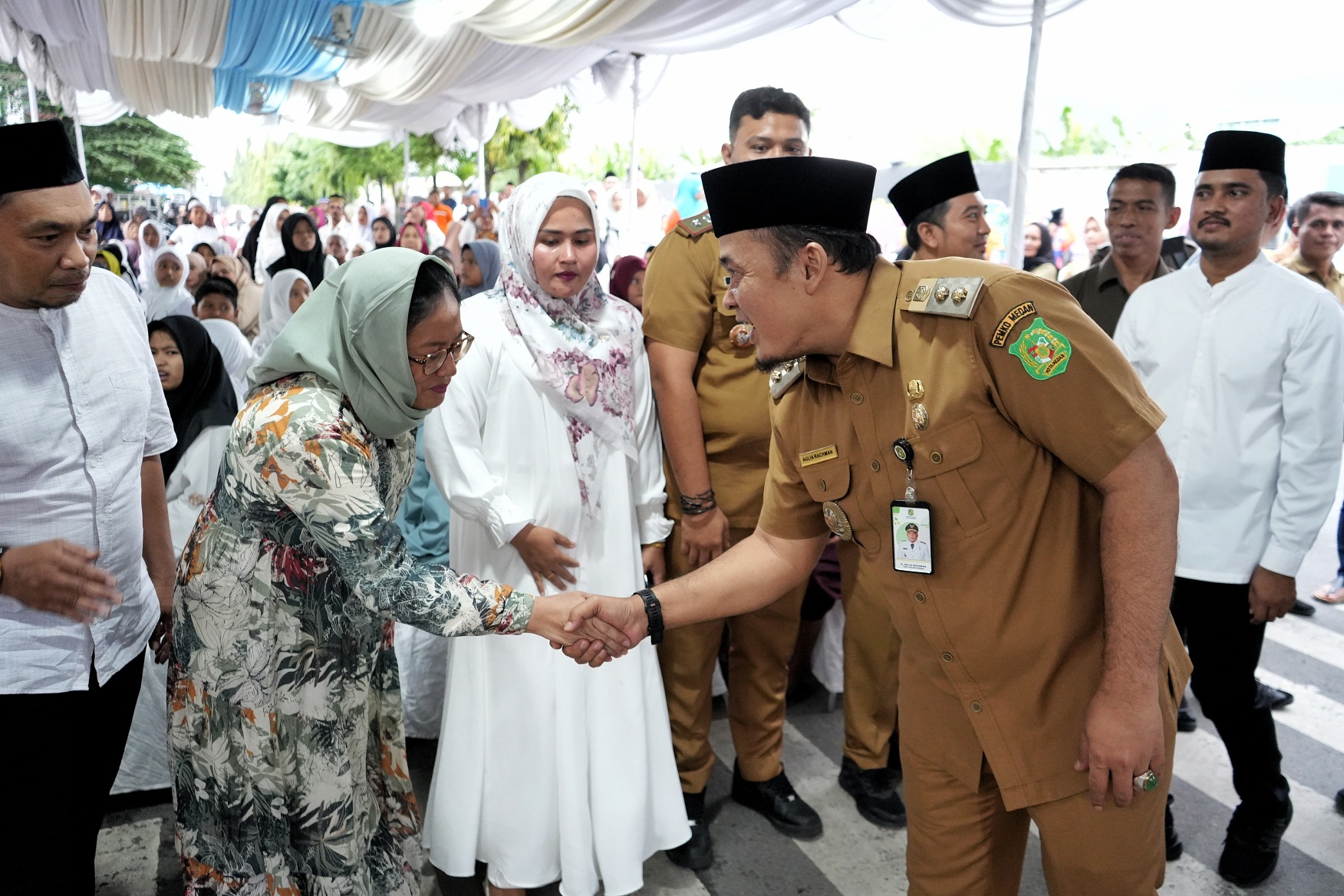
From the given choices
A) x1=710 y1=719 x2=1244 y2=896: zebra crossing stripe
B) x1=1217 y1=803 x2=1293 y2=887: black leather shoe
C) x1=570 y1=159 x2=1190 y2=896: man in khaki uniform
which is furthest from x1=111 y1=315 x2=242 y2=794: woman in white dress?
x1=1217 y1=803 x2=1293 y2=887: black leather shoe

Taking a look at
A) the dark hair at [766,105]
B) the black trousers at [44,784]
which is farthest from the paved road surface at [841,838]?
the dark hair at [766,105]

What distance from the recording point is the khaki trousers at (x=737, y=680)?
8.35ft

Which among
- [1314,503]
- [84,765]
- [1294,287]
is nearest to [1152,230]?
[1294,287]

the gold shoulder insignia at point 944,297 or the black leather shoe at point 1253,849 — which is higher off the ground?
the gold shoulder insignia at point 944,297

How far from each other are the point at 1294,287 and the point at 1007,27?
3.71m

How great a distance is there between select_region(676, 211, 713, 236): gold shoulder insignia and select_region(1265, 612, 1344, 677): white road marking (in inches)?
111

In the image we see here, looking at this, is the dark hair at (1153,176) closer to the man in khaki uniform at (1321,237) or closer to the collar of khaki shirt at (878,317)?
the man in khaki uniform at (1321,237)

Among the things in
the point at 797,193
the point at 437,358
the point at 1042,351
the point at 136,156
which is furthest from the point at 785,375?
the point at 136,156

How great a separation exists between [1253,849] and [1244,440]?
103 cm

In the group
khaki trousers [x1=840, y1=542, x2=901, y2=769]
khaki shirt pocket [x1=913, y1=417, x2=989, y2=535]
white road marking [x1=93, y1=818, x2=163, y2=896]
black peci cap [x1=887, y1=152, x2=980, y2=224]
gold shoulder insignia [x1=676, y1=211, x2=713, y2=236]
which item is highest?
black peci cap [x1=887, y1=152, x2=980, y2=224]

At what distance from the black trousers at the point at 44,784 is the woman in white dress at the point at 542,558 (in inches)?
27.9

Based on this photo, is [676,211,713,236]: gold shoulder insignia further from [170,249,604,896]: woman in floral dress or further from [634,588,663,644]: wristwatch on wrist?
[634,588,663,644]: wristwatch on wrist

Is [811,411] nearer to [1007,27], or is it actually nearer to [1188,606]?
[1188,606]

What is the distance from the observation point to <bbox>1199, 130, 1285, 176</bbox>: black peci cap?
247 cm
